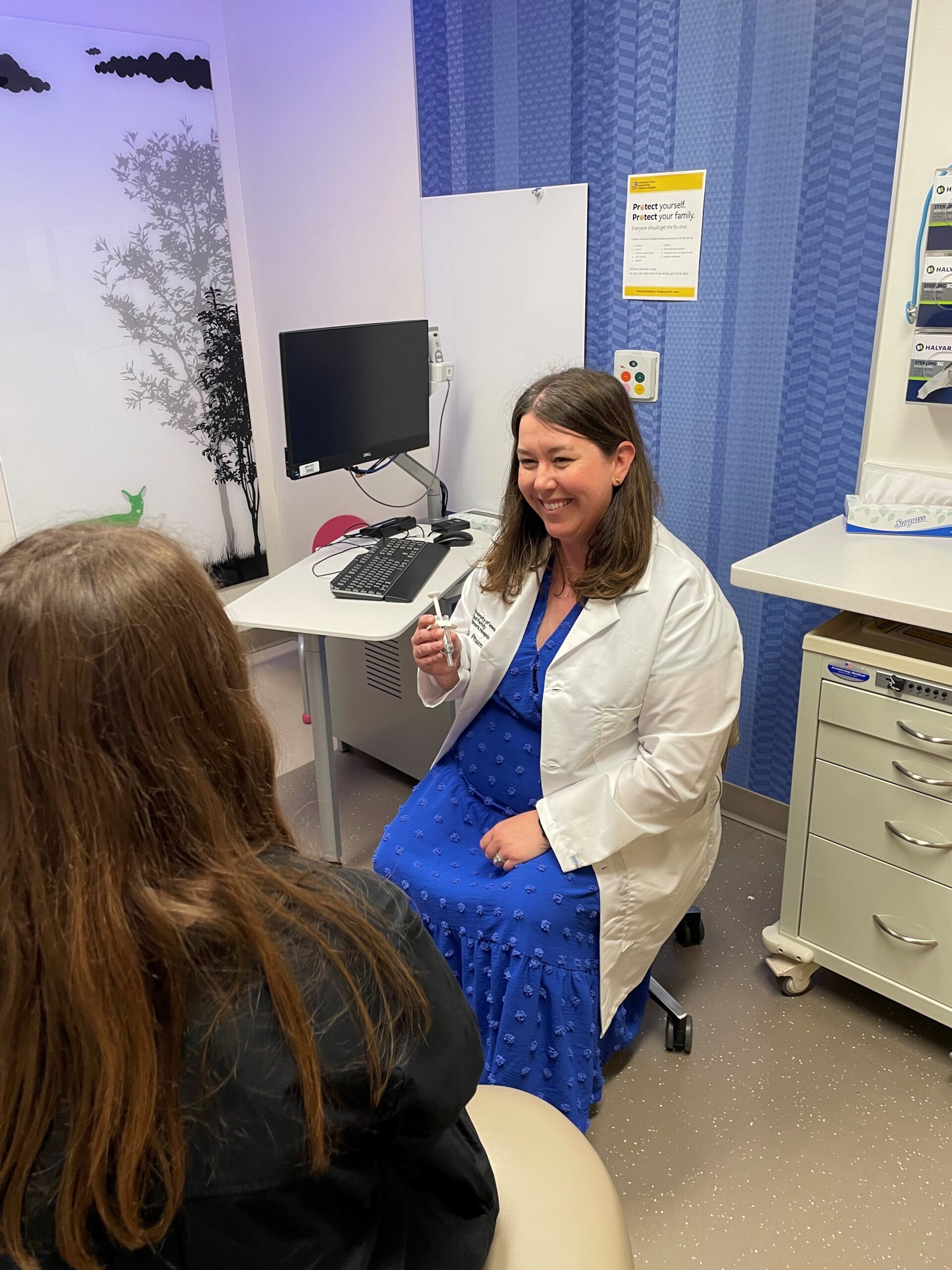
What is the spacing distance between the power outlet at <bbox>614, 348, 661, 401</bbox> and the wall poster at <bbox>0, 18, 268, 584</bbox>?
4.69ft

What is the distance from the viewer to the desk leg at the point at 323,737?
87.1 inches

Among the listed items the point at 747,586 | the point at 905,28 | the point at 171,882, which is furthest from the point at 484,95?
the point at 171,882

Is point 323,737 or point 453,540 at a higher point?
point 453,540

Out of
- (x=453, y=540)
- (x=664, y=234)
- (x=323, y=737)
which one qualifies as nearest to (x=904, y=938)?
(x=323, y=737)

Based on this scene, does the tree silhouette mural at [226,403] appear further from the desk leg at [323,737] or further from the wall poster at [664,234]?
the wall poster at [664,234]

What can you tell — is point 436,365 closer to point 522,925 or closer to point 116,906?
point 522,925

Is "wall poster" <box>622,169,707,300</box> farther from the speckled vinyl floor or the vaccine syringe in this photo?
the speckled vinyl floor

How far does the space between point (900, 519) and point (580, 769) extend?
2.94 feet

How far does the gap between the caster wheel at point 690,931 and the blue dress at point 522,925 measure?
1.25 ft

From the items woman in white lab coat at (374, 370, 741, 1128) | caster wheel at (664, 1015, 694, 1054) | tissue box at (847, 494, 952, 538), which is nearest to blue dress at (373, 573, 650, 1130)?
woman in white lab coat at (374, 370, 741, 1128)

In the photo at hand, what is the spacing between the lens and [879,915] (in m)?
1.79

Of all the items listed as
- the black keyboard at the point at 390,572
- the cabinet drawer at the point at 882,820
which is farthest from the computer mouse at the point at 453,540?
the cabinet drawer at the point at 882,820

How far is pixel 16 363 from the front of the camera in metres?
2.93

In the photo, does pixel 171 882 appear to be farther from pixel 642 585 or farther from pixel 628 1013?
pixel 628 1013
